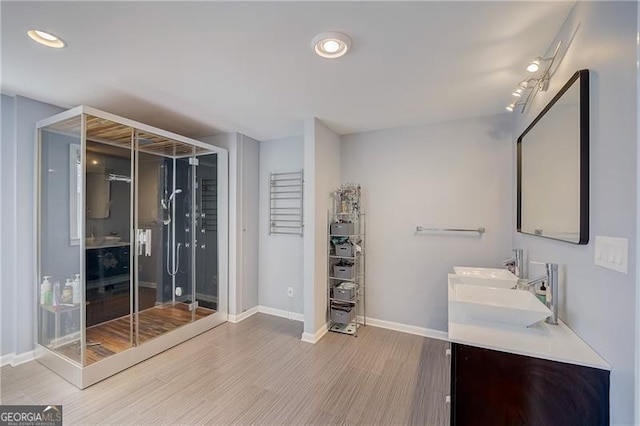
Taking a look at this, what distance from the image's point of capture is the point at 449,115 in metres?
2.89

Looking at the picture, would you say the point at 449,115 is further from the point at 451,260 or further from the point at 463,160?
the point at 451,260

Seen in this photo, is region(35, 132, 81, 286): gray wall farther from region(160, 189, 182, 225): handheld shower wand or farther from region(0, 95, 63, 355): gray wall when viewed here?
region(160, 189, 182, 225): handheld shower wand

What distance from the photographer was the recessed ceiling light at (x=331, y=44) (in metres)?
1.58

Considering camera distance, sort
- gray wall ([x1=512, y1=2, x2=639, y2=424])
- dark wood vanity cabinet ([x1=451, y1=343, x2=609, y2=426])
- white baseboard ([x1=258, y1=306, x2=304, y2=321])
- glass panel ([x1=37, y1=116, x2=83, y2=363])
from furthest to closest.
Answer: white baseboard ([x1=258, y1=306, x2=304, y2=321])
glass panel ([x1=37, y1=116, x2=83, y2=363])
dark wood vanity cabinet ([x1=451, y1=343, x2=609, y2=426])
gray wall ([x1=512, y1=2, x2=639, y2=424])

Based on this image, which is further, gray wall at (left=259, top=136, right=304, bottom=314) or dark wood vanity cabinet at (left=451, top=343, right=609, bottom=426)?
gray wall at (left=259, top=136, right=304, bottom=314)

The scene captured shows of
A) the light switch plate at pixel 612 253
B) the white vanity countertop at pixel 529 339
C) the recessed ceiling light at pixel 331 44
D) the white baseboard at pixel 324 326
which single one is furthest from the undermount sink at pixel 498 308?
the recessed ceiling light at pixel 331 44

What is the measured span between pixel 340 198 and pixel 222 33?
2.27 meters

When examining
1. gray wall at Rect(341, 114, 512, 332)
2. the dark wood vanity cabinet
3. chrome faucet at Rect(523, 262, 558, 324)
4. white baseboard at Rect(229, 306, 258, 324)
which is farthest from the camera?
white baseboard at Rect(229, 306, 258, 324)

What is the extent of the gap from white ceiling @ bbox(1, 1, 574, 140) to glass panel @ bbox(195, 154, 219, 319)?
3.04 ft

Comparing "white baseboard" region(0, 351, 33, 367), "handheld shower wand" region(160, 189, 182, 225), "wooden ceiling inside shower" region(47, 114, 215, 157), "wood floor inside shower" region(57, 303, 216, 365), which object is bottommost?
"white baseboard" region(0, 351, 33, 367)

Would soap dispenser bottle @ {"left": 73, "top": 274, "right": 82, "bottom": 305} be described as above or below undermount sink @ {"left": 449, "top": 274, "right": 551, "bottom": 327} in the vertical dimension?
below

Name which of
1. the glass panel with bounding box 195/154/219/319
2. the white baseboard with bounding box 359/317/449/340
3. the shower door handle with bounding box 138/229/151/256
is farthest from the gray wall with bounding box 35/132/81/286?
the white baseboard with bounding box 359/317/449/340

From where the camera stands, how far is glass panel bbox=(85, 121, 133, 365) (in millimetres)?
2557

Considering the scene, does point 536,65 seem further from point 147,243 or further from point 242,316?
point 147,243
